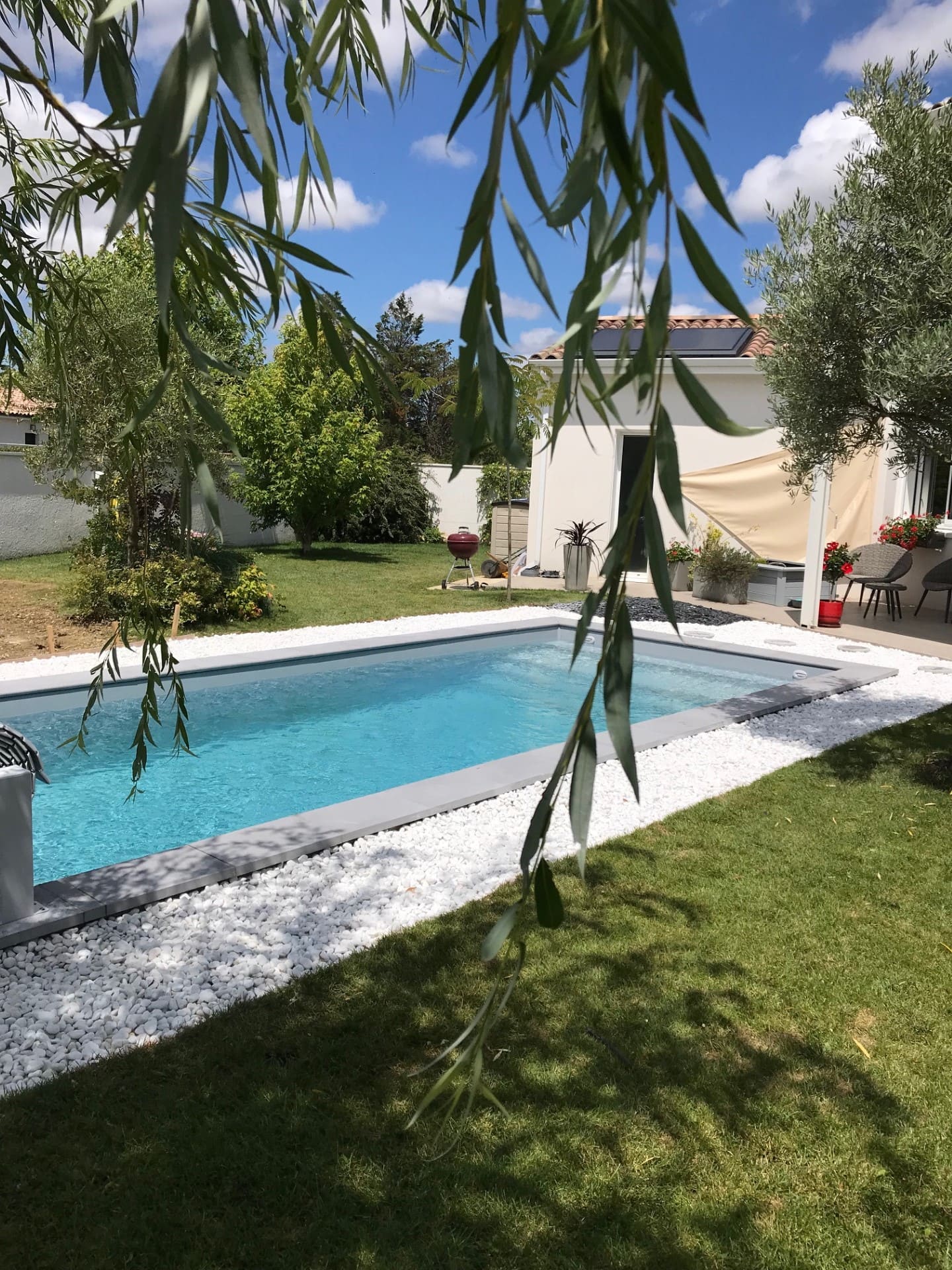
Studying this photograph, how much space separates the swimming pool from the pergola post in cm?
242

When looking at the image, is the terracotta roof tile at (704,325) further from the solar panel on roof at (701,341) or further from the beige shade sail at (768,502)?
the beige shade sail at (768,502)

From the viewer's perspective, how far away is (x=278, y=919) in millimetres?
4312

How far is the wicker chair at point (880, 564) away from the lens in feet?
45.2

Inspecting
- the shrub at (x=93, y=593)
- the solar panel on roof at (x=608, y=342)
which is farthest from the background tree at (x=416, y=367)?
the shrub at (x=93, y=593)

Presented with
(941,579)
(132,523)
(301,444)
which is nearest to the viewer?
(132,523)

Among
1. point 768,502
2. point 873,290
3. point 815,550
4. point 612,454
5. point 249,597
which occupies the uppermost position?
point 873,290

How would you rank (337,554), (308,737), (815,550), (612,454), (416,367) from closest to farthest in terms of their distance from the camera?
(308,737) → (815,550) → (612,454) → (337,554) → (416,367)

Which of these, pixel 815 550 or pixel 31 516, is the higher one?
pixel 31 516

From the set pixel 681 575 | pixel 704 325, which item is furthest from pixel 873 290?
pixel 704 325

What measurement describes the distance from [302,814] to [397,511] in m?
18.9

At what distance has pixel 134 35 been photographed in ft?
9.02

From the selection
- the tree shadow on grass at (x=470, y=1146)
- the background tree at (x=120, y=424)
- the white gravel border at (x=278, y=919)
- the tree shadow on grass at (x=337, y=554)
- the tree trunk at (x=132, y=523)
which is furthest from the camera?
the tree shadow on grass at (x=337, y=554)

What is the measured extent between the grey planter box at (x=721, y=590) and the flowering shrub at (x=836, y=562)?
1286 mm

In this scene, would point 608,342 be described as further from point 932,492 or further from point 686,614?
point 932,492
